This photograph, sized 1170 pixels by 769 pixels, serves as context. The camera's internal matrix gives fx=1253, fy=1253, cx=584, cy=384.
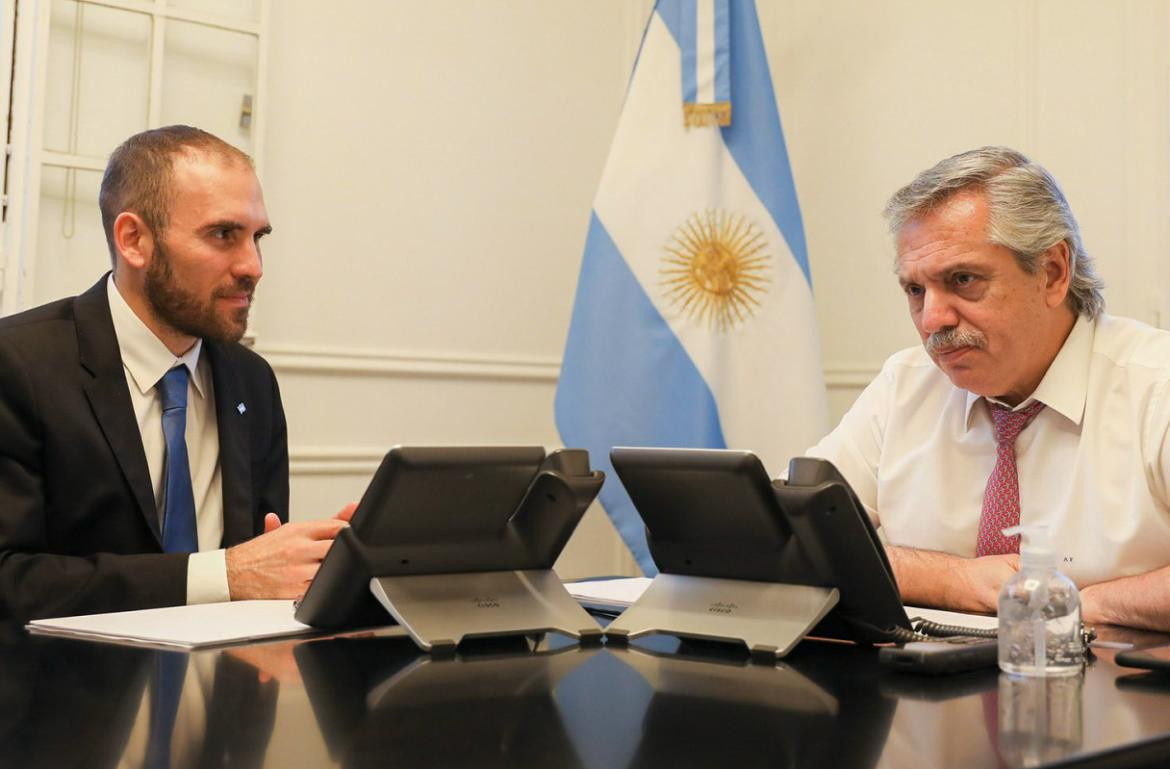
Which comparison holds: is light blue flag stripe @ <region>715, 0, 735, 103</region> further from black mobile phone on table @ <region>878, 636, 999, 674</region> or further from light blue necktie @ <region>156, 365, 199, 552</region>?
black mobile phone on table @ <region>878, 636, 999, 674</region>

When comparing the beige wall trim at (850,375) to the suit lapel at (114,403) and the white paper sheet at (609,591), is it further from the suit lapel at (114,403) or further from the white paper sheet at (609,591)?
the suit lapel at (114,403)

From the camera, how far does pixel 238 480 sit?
2.31 metres

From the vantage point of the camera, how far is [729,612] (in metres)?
1.48

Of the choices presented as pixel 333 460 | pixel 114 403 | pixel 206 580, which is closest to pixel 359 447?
pixel 333 460

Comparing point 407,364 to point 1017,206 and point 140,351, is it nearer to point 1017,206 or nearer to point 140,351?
point 140,351

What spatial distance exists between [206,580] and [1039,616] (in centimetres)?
117

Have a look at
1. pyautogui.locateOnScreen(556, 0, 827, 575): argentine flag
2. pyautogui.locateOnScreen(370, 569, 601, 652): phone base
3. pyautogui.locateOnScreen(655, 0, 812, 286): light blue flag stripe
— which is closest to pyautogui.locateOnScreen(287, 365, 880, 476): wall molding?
pyautogui.locateOnScreen(556, 0, 827, 575): argentine flag

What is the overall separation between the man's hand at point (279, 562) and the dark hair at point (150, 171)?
32.0 inches

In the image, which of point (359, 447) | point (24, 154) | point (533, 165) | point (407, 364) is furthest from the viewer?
point (533, 165)

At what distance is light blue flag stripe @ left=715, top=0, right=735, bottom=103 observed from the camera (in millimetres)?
3689

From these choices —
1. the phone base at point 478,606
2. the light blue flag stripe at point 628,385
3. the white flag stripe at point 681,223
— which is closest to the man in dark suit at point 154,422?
the phone base at point 478,606

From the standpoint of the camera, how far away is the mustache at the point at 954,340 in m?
2.07

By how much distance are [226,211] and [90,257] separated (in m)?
1.08

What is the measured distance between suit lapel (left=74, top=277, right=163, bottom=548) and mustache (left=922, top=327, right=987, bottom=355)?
52.7 inches
